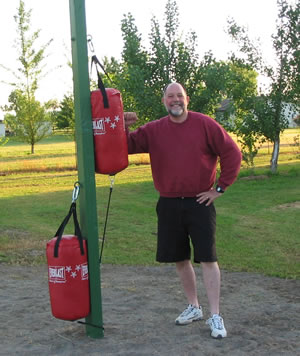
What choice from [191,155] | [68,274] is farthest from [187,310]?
[191,155]

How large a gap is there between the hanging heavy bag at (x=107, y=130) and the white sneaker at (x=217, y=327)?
4.50 ft

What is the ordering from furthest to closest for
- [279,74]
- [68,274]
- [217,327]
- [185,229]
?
1. [279,74]
2. [185,229]
3. [217,327]
4. [68,274]

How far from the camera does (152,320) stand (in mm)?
4707

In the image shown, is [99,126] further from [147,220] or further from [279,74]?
[279,74]

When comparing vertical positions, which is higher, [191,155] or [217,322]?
[191,155]

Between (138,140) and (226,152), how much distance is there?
2.33 ft

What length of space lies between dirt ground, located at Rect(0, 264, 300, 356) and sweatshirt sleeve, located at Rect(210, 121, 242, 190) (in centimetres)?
120

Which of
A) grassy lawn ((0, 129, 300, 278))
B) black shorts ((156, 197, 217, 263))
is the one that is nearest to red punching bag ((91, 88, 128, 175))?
black shorts ((156, 197, 217, 263))

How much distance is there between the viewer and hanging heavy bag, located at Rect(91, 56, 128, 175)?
4.07m

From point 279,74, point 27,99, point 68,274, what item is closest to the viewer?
point 68,274

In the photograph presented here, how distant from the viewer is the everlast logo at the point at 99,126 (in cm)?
407

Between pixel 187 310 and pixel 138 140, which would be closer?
pixel 138 140

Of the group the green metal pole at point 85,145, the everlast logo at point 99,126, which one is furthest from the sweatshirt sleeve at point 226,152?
the green metal pole at point 85,145

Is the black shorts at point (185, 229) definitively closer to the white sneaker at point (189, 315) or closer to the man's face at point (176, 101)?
the white sneaker at point (189, 315)
